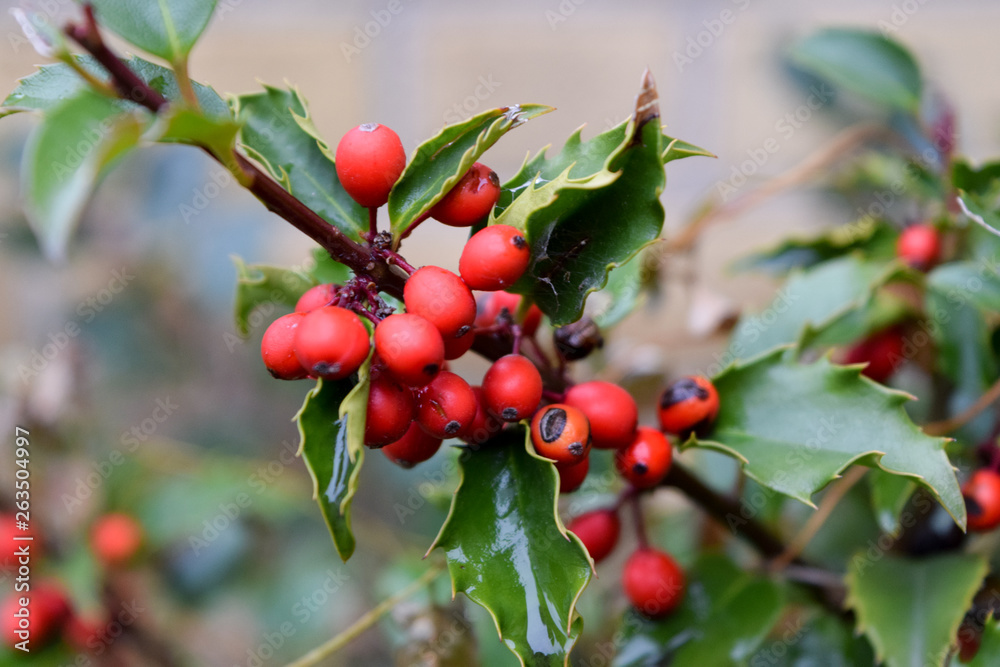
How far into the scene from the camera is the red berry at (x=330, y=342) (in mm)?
320

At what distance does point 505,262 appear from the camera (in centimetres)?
34

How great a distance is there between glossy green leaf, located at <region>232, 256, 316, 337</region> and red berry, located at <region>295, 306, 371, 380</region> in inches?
5.3

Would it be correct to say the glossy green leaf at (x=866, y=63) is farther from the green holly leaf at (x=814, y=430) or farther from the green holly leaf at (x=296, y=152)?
the green holly leaf at (x=296, y=152)

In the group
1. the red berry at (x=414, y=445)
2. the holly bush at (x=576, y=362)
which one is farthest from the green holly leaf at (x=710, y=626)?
the red berry at (x=414, y=445)

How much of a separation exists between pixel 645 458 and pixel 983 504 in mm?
242

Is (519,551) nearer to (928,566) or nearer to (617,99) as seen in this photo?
(928,566)

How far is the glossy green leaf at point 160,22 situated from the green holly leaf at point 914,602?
0.50 meters

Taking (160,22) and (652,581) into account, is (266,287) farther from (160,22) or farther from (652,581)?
(652,581)

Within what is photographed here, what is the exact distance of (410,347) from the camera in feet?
1.06

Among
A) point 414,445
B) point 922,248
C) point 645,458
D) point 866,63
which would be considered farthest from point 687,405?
point 866,63

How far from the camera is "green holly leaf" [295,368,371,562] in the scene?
12.5 inches

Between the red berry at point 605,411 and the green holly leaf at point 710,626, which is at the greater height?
the red berry at point 605,411

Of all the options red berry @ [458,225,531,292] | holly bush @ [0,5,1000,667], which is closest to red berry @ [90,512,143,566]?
holly bush @ [0,5,1000,667]

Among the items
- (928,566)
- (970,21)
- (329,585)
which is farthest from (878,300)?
(970,21)
